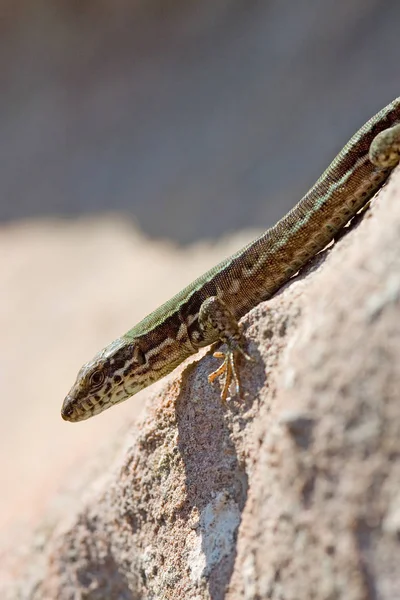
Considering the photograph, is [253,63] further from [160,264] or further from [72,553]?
[72,553]

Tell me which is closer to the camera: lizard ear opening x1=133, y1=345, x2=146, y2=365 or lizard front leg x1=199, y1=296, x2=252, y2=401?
lizard front leg x1=199, y1=296, x2=252, y2=401

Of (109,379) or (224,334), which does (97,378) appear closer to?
(109,379)

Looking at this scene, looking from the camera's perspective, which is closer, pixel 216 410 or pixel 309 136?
pixel 216 410

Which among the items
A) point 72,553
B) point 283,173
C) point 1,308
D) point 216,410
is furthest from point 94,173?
point 216,410

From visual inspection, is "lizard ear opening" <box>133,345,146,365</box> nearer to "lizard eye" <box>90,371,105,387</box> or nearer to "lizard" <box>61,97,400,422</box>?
"lizard" <box>61,97,400,422</box>

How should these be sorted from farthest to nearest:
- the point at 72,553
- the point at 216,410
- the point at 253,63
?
the point at 253,63, the point at 72,553, the point at 216,410

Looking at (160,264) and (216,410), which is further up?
(160,264)

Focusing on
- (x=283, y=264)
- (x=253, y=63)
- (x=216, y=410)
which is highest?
(x=253, y=63)

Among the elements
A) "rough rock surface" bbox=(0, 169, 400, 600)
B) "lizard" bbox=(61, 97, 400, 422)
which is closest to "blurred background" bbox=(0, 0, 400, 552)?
"lizard" bbox=(61, 97, 400, 422)
